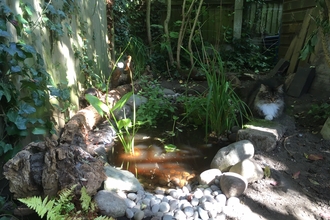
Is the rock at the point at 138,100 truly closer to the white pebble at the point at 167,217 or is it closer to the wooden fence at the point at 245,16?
the white pebble at the point at 167,217

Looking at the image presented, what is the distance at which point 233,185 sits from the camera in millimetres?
1880

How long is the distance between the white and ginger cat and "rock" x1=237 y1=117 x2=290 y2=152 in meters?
0.26

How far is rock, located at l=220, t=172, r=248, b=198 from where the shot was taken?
6.16 ft

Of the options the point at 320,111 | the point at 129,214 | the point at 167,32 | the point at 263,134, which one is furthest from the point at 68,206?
the point at 167,32

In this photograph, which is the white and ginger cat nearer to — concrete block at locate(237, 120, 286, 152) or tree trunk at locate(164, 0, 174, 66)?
concrete block at locate(237, 120, 286, 152)

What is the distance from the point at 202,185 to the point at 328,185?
951 millimetres

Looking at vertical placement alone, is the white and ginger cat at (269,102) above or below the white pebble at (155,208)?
above

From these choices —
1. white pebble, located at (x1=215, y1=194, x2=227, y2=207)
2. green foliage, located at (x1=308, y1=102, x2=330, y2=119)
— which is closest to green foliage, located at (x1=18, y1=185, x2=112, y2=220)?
white pebble, located at (x1=215, y1=194, x2=227, y2=207)

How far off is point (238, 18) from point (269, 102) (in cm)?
413

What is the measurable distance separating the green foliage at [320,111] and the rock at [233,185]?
4.55 ft

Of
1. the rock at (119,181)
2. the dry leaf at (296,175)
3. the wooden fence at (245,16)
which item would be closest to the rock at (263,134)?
the dry leaf at (296,175)

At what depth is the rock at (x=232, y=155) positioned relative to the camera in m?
2.27

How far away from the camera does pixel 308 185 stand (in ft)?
6.54

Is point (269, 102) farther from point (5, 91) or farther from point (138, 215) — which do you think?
point (5, 91)
